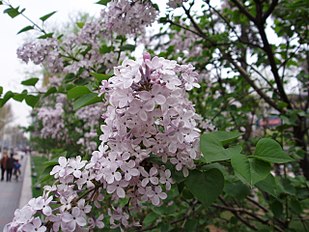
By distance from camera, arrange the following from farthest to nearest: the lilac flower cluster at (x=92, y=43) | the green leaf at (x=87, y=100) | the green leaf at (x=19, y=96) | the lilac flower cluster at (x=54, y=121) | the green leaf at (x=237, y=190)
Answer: the lilac flower cluster at (x=54, y=121)
the lilac flower cluster at (x=92, y=43)
the green leaf at (x=19, y=96)
the green leaf at (x=237, y=190)
the green leaf at (x=87, y=100)

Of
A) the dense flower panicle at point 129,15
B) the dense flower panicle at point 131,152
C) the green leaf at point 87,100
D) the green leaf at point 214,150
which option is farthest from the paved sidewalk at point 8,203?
the dense flower panicle at point 129,15

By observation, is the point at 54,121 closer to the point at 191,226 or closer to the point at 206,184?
the point at 191,226

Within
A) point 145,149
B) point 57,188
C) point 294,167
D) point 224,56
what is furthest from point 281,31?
point 57,188

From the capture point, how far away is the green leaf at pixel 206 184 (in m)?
0.86

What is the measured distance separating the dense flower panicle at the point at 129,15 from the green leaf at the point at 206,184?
105 centimetres

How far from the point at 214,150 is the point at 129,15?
3.55 feet

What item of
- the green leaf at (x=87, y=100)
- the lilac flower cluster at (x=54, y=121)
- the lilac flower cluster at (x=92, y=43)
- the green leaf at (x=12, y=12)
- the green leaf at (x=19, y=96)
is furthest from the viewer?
the lilac flower cluster at (x=54, y=121)

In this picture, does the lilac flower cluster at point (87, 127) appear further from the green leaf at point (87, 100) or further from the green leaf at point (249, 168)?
the green leaf at point (249, 168)

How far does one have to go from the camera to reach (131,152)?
0.88 meters

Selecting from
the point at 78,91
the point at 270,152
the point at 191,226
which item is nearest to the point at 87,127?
the point at 191,226

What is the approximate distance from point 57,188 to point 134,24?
3.61 feet

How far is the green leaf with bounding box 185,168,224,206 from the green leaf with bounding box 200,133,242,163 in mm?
82

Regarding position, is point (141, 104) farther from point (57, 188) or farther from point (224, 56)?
point (224, 56)

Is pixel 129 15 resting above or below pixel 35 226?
above
